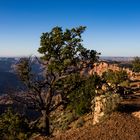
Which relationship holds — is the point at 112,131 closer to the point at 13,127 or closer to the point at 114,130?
the point at 114,130

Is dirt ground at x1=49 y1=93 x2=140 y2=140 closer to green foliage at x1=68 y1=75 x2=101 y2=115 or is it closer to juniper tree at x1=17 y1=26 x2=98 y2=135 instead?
juniper tree at x1=17 y1=26 x2=98 y2=135

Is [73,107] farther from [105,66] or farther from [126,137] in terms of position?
[105,66]

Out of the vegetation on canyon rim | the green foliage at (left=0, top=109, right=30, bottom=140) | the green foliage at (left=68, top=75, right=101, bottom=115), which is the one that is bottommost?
the green foliage at (left=0, top=109, right=30, bottom=140)

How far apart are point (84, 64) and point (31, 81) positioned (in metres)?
5.83

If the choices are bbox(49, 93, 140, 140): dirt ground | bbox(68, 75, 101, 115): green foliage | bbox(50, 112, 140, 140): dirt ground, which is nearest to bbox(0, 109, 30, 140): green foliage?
bbox(68, 75, 101, 115): green foliage

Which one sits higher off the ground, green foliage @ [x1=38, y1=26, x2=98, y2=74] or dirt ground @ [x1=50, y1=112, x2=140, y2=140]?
A: green foliage @ [x1=38, y1=26, x2=98, y2=74]

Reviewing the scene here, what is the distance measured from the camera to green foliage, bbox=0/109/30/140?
29481mm

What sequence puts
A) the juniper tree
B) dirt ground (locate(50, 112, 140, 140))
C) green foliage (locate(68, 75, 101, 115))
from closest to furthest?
dirt ground (locate(50, 112, 140, 140))
the juniper tree
green foliage (locate(68, 75, 101, 115))

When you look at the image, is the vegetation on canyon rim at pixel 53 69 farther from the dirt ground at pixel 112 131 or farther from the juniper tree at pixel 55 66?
the dirt ground at pixel 112 131

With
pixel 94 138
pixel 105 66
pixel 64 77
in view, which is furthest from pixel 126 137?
pixel 105 66

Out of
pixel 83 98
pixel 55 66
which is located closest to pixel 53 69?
pixel 55 66

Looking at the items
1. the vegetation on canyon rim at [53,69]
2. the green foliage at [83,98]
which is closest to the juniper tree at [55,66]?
the vegetation on canyon rim at [53,69]

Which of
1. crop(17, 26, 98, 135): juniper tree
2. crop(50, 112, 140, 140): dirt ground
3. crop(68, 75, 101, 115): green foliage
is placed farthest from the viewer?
crop(68, 75, 101, 115): green foliage

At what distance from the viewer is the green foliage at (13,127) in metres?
29.5
